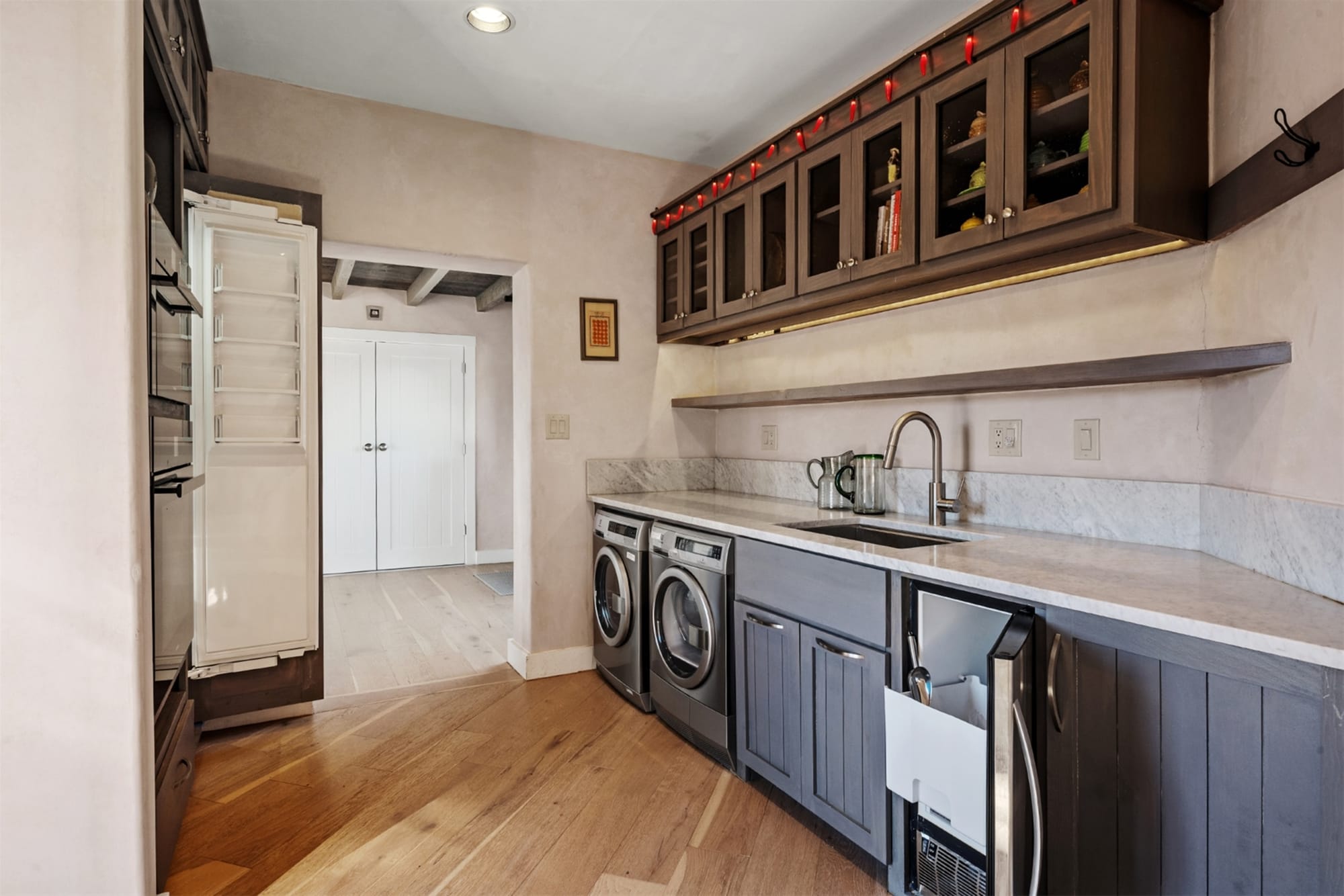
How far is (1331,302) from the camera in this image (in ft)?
4.19

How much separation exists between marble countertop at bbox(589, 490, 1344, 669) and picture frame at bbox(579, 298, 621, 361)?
54.4 inches

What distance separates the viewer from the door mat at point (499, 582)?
17.0ft

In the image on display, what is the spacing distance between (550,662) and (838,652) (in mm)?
1876

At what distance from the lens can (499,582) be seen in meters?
5.54

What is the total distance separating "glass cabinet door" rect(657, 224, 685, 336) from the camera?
347 centimetres

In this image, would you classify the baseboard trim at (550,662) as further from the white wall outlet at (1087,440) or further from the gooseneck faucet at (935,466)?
the white wall outlet at (1087,440)

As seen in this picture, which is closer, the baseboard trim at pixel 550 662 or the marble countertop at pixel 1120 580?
the marble countertop at pixel 1120 580

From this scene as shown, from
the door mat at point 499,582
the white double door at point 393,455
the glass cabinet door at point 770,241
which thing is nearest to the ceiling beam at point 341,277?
the white double door at point 393,455

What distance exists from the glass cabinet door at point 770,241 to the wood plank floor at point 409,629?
219 centimetres

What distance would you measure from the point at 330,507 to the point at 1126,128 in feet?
19.0

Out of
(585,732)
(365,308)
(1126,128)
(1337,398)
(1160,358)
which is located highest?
(365,308)

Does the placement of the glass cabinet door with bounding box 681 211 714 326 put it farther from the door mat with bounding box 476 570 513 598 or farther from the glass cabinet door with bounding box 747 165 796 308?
the door mat with bounding box 476 570 513 598

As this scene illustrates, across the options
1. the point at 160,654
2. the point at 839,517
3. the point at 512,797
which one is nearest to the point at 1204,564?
the point at 839,517

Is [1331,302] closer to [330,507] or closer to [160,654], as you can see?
[160,654]
